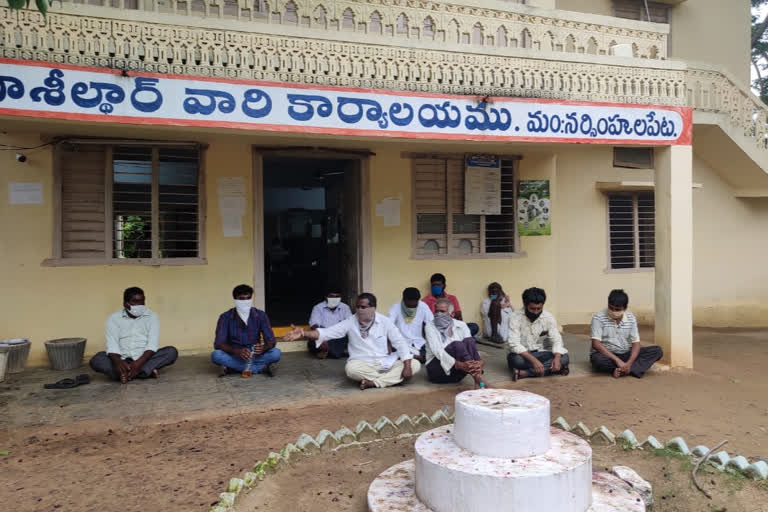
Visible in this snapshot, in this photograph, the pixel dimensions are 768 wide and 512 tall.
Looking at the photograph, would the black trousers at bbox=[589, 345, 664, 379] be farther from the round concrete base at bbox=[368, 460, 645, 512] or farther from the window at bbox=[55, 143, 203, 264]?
the window at bbox=[55, 143, 203, 264]

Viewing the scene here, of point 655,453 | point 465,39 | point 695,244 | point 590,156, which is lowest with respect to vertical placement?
point 655,453

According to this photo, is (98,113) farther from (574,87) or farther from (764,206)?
(764,206)

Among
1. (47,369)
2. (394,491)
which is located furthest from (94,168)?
(394,491)

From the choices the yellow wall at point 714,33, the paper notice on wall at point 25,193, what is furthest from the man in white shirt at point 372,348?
the yellow wall at point 714,33

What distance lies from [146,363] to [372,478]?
3.44 metres

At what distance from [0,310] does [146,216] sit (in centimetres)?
190

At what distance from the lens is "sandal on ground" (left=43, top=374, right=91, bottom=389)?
231 inches

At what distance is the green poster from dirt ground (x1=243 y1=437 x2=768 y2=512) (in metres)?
4.84

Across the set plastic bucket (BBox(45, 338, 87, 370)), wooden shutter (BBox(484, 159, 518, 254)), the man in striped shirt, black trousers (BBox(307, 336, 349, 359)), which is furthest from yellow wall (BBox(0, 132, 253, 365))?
the man in striped shirt

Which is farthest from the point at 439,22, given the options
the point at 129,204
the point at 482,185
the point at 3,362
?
the point at 3,362

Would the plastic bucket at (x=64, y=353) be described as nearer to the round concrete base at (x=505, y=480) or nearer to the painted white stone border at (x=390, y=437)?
the painted white stone border at (x=390, y=437)

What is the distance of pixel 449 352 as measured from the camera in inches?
239

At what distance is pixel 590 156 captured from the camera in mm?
10219

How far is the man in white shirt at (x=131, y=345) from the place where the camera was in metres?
6.07
